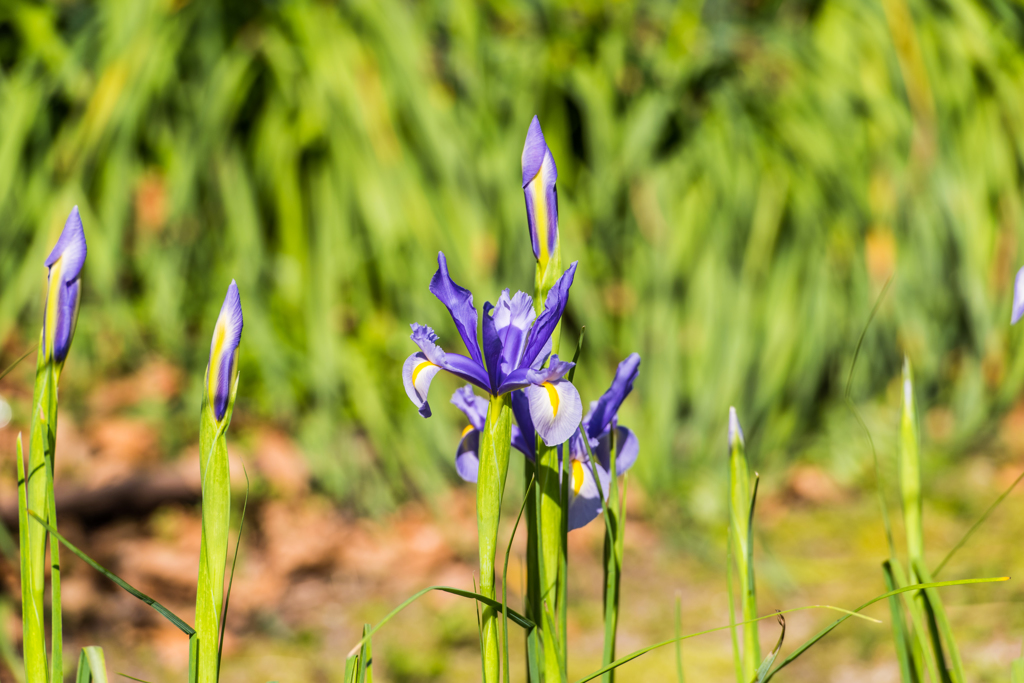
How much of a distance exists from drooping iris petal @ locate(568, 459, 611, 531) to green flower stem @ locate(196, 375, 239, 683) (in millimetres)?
290

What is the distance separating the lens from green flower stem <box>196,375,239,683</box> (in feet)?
1.76

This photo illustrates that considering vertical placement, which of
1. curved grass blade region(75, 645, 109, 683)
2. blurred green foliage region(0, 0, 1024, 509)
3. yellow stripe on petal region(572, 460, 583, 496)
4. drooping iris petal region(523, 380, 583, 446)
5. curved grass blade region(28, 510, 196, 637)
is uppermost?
blurred green foliage region(0, 0, 1024, 509)

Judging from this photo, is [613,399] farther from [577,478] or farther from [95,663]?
[95,663]

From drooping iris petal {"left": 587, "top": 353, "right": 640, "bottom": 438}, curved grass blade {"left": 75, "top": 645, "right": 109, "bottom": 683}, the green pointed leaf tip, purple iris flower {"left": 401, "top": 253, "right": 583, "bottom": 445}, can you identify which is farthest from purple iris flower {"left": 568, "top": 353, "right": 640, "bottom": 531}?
curved grass blade {"left": 75, "top": 645, "right": 109, "bottom": 683}

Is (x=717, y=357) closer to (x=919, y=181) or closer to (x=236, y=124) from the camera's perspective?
(x=919, y=181)

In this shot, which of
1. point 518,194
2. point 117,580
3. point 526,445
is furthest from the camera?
point 518,194

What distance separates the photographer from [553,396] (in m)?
0.52

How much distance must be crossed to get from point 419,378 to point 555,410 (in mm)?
120

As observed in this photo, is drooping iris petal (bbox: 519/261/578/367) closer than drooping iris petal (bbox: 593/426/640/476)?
Yes

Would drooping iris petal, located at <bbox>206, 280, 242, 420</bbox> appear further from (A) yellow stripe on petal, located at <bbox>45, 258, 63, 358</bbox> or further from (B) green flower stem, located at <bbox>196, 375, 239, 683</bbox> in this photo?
(A) yellow stripe on petal, located at <bbox>45, 258, 63, 358</bbox>

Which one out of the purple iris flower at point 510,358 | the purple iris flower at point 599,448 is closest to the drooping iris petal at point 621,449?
the purple iris flower at point 599,448

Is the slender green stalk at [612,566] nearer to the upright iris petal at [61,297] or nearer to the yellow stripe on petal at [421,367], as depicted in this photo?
the yellow stripe on petal at [421,367]

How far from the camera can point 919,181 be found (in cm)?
249

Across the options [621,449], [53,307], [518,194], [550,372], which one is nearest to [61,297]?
[53,307]
